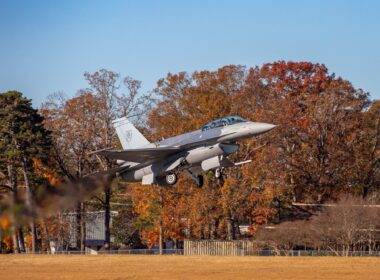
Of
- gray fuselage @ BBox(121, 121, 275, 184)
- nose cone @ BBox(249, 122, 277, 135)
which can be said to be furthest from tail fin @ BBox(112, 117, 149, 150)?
nose cone @ BBox(249, 122, 277, 135)

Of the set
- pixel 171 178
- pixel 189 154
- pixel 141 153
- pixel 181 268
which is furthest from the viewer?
pixel 181 268

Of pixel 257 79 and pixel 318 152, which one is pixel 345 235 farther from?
pixel 257 79

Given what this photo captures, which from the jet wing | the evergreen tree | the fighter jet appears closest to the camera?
the fighter jet

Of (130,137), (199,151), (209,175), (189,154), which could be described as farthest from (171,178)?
(209,175)

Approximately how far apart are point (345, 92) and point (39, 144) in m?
33.8

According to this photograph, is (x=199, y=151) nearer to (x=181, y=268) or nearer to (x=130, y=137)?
(x=181, y=268)

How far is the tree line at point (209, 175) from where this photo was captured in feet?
232

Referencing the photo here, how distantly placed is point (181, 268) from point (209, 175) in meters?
22.6

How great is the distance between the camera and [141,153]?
48688mm

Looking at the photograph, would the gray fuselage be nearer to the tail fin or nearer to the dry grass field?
the tail fin

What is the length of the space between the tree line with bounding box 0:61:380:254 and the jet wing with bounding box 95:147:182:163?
15428mm

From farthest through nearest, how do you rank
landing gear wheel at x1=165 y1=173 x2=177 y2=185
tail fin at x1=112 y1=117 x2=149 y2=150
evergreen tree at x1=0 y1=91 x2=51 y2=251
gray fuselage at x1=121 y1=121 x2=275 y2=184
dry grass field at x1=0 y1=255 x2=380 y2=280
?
1. evergreen tree at x1=0 y1=91 x2=51 y2=251
2. tail fin at x1=112 y1=117 x2=149 y2=150
3. landing gear wheel at x1=165 y1=173 x2=177 y2=185
4. gray fuselage at x1=121 y1=121 x2=275 y2=184
5. dry grass field at x1=0 y1=255 x2=380 y2=280

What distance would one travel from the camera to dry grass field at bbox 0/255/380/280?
4575 centimetres

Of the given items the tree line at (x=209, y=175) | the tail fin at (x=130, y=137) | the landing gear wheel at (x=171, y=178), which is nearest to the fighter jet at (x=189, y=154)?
the landing gear wheel at (x=171, y=178)
